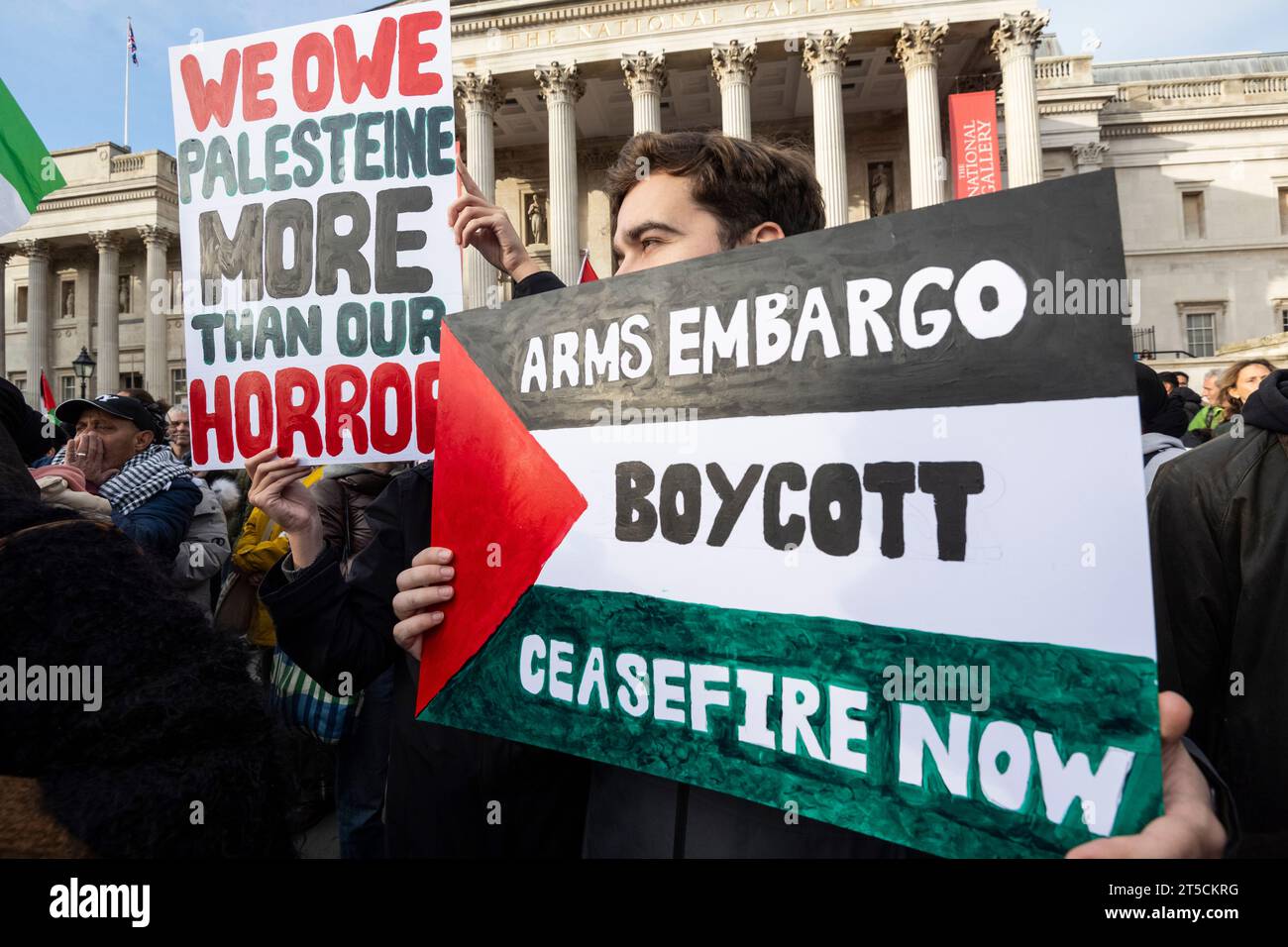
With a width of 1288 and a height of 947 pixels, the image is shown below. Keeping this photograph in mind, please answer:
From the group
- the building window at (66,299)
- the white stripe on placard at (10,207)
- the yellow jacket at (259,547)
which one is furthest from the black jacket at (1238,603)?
the building window at (66,299)

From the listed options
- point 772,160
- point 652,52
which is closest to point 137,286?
point 652,52

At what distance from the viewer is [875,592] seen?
40.6 inches

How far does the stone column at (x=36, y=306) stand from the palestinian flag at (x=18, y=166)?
39.0 meters

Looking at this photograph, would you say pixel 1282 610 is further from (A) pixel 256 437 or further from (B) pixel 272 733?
(A) pixel 256 437

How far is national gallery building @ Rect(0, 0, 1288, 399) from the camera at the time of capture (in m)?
21.3

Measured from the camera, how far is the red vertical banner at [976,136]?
1689 cm

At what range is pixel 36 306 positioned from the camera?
33.8 m

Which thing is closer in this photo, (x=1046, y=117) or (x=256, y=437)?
(x=256, y=437)

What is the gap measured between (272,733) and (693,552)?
26.4 inches

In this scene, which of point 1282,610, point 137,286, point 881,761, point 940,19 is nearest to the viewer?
point 881,761

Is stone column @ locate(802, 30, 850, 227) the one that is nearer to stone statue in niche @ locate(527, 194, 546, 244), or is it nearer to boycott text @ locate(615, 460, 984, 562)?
stone statue in niche @ locate(527, 194, 546, 244)

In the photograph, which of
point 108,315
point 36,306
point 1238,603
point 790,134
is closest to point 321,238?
point 1238,603

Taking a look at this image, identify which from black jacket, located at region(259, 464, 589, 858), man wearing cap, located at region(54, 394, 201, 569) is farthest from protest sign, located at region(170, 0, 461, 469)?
man wearing cap, located at region(54, 394, 201, 569)

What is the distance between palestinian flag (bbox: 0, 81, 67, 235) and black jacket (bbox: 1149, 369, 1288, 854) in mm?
3583
